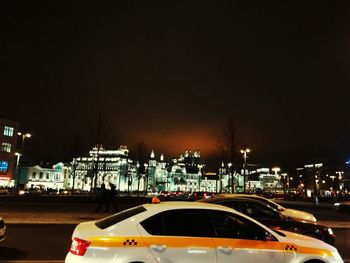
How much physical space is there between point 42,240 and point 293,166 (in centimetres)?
9269

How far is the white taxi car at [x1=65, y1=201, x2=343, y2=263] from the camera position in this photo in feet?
21.3

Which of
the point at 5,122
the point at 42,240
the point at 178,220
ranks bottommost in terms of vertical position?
the point at 42,240

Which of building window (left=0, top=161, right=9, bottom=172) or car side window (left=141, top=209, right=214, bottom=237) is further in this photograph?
building window (left=0, top=161, right=9, bottom=172)

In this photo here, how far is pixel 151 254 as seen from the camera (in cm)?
648

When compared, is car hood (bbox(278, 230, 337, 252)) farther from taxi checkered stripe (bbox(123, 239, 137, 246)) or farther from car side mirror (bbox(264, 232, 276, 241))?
taxi checkered stripe (bbox(123, 239, 137, 246))

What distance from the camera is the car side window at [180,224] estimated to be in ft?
22.3

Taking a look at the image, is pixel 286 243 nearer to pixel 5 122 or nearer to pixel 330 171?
pixel 5 122

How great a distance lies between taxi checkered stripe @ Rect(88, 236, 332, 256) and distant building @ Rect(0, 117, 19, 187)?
291 ft

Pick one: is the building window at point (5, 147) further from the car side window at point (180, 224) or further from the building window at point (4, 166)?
the car side window at point (180, 224)

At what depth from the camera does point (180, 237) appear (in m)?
6.73

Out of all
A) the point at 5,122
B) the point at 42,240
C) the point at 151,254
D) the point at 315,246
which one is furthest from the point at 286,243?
the point at 5,122

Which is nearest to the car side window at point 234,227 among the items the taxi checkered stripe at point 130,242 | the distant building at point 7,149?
the taxi checkered stripe at point 130,242

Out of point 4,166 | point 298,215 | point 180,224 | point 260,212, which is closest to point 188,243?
point 180,224

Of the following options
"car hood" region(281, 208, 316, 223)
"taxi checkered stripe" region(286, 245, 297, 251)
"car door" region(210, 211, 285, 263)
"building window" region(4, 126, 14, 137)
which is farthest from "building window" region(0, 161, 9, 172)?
"taxi checkered stripe" region(286, 245, 297, 251)
